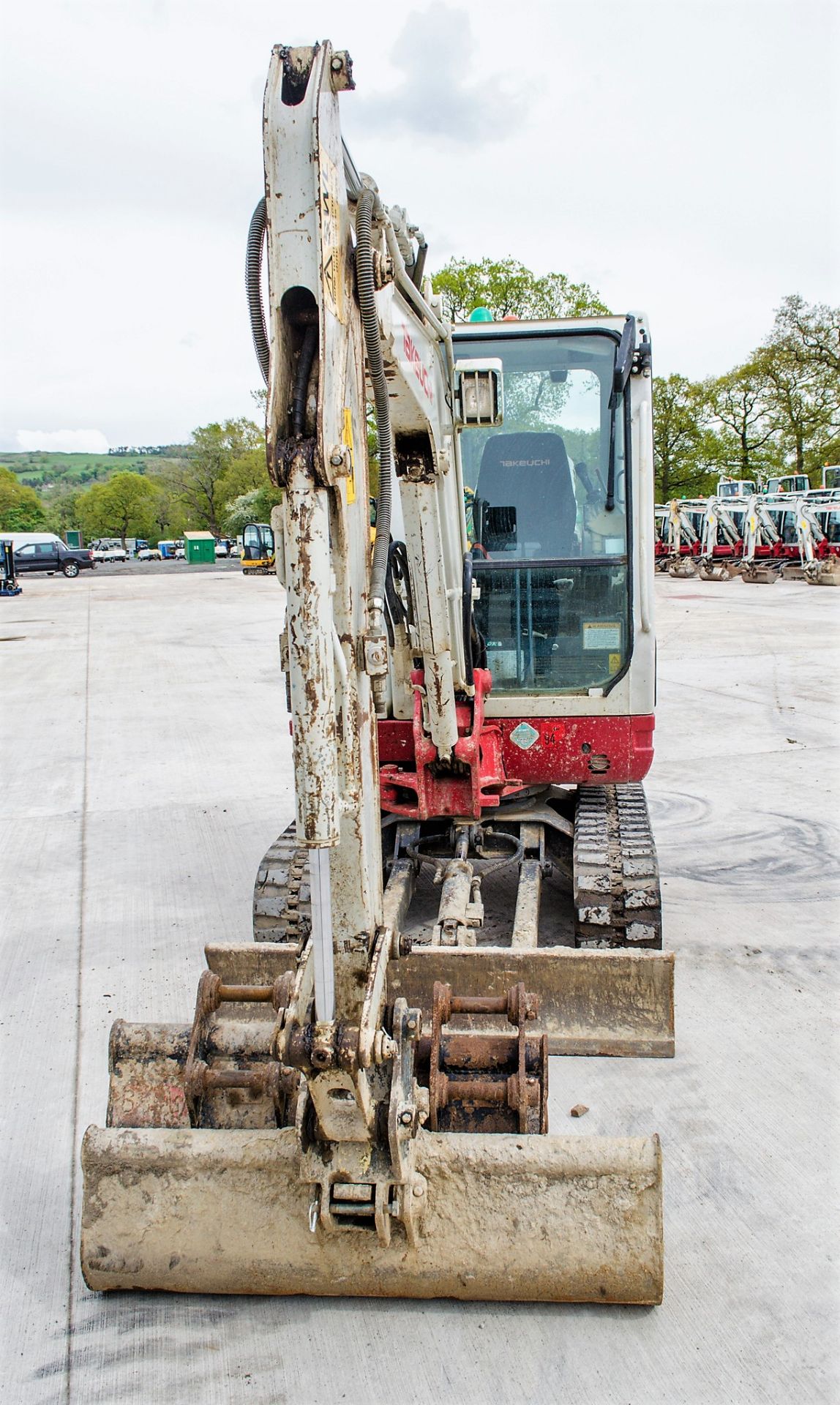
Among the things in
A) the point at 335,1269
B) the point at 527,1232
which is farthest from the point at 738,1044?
the point at 335,1269

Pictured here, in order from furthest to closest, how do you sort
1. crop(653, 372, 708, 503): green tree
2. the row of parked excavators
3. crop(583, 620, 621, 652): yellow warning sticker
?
crop(653, 372, 708, 503): green tree → the row of parked excavators → crop(583, 620, 621, 652): yellow warning sticker

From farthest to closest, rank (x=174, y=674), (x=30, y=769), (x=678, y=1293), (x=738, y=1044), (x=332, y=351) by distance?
(x=174, y=674)
(x=30, y=769)
(x=738, y=1044)
(x=678, y=1293)
(x=332, y=351)

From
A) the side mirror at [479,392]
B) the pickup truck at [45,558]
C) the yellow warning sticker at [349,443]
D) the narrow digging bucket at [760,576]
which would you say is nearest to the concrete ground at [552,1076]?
the yellow warning sticker at [349,443]

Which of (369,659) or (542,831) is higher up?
(369,659)

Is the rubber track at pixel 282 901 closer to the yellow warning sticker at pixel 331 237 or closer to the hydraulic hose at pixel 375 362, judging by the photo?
the hydraulic hose at pixel 375 362

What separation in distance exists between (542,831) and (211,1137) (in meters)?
2.83

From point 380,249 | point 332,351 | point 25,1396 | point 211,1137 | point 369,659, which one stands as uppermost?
point 380,249

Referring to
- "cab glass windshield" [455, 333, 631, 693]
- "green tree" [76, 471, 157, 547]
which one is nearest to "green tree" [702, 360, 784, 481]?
"cab glass windshield" [455, 333, 631, 693]

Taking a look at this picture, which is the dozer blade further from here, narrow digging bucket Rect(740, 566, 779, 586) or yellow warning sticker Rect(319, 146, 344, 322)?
narrow digging bucket Rect(740, 566, 779, 586)

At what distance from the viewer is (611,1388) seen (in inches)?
108

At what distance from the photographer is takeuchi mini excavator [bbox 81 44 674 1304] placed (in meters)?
2.60

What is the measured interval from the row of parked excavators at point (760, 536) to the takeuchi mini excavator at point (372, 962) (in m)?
24.4

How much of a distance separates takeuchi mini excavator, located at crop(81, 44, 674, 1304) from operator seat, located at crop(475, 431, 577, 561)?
1.02ft

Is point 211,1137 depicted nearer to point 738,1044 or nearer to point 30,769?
point 738,1044
